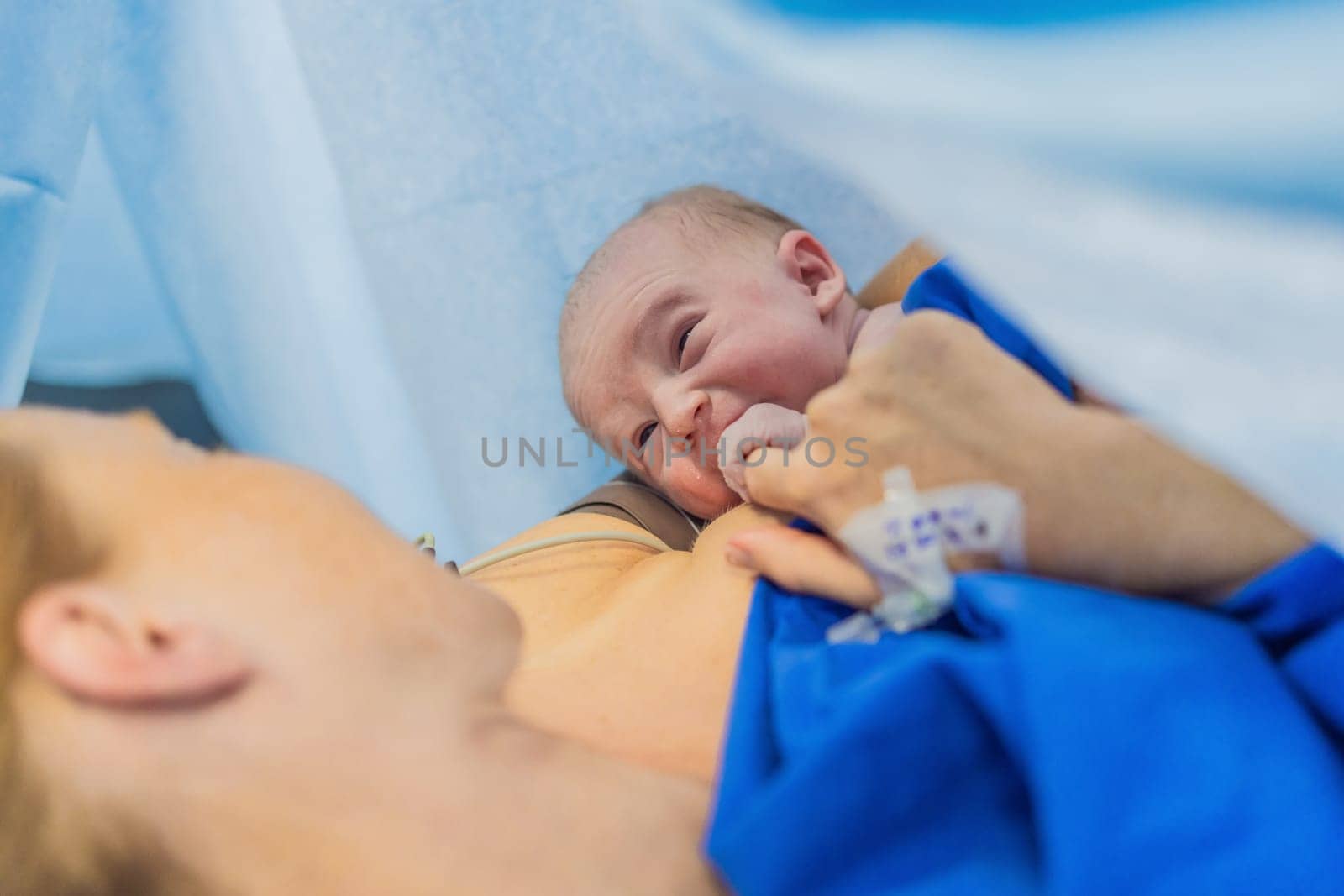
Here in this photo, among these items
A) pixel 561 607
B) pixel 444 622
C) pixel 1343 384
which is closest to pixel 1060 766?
pixel 1343 384

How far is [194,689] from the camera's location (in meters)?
0.48

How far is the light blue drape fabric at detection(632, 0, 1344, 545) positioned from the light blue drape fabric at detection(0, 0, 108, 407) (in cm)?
86

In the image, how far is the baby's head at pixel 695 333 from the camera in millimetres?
941

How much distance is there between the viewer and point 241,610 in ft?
1.65

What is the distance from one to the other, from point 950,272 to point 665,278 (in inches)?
11.7

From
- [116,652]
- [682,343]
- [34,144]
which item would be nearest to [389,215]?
[34,144]

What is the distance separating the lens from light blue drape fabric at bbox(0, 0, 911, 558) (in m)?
1.15

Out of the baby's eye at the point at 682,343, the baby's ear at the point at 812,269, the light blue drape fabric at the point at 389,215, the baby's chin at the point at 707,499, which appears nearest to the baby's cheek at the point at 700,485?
the baby's chin at the point at 707,499

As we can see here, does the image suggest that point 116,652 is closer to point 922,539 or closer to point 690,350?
point 922,539

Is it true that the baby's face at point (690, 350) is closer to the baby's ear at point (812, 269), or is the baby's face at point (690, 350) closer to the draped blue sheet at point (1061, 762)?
the baby's ear at point (812, 269)

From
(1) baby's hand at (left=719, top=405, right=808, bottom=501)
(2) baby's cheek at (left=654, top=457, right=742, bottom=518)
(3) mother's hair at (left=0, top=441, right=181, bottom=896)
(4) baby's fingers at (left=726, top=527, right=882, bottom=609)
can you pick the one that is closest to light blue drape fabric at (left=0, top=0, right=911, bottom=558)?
(2) baby's cheek at (left=654, top=457, right=742, bottom=518)

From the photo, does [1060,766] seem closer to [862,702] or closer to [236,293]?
[862,702]

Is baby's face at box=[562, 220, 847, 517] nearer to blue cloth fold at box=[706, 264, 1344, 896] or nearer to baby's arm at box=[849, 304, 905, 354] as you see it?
baby's arm at box=[849, 304, 905, 354]

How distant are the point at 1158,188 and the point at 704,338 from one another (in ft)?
1.85
